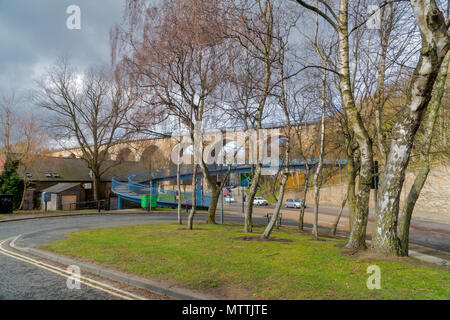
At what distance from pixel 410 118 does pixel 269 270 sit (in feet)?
15.6

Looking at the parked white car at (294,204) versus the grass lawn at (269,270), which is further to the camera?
the parked white car at (294,204)

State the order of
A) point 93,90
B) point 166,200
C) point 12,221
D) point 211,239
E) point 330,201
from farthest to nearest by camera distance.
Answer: point 330,201, point 166,200, point 93,90, point 12,221, point 211,239

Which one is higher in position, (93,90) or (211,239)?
(93,90)

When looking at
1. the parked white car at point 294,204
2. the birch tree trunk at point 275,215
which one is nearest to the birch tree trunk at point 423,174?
the birch tree trunk at point 275,215

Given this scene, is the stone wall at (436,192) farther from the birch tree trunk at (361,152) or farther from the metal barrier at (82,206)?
the metal barrier at (82,206)

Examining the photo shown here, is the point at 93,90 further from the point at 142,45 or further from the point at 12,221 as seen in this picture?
the point at 142,45

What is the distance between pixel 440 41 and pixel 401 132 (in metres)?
2.02

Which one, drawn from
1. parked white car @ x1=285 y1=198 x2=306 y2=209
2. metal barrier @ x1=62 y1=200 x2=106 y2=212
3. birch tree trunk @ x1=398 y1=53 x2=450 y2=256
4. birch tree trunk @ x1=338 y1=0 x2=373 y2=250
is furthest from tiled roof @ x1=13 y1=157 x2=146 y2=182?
birch tree trunk @ x1=398 y1=53 x2=450 y2=256

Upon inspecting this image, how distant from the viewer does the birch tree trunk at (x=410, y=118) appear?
241 inches

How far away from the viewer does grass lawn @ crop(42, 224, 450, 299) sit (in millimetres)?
5125

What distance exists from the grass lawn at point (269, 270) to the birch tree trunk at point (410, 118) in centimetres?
71

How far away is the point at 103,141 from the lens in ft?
105

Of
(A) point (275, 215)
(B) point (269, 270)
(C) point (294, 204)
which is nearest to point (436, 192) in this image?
(C) point (294, 204)
